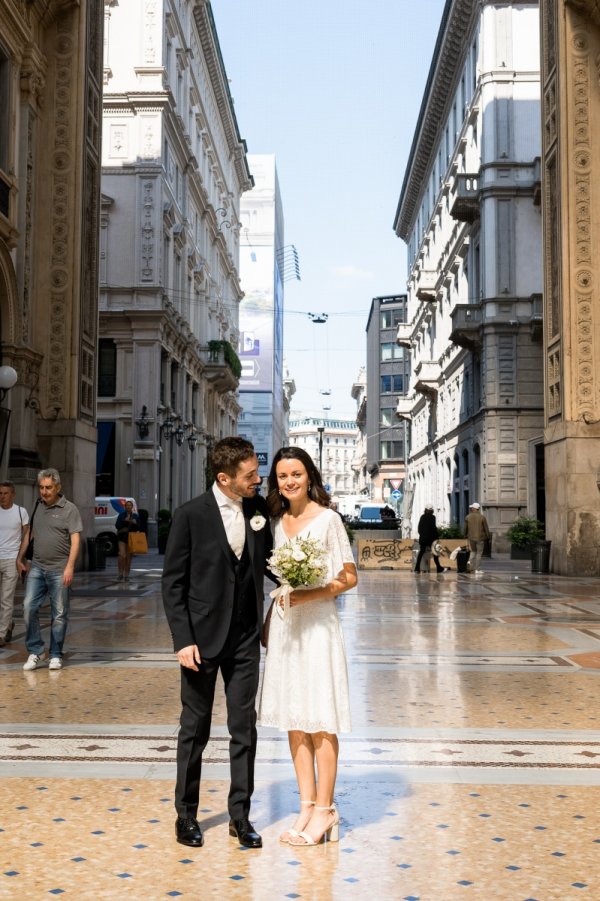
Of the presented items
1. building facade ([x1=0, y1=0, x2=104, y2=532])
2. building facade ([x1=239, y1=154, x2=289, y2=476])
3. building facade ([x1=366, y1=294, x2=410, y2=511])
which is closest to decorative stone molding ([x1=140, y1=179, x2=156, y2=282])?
building facade ([x1=0, y1=0, x2=104, y2=532])

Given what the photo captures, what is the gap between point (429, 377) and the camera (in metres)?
56.6

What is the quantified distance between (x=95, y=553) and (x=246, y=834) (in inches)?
877

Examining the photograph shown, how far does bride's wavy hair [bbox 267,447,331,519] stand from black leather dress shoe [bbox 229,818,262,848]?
141 centimetres

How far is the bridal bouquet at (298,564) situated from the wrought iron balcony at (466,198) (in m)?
37.9

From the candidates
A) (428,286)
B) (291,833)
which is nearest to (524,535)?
(291,833)

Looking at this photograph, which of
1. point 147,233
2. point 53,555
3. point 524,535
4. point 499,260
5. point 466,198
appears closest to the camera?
point 53,555

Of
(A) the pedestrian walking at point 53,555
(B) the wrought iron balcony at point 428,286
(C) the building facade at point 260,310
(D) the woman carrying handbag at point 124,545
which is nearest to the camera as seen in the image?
(A) the pedestrian walking at point 53,555

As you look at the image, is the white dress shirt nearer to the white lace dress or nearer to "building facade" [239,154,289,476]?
the white lace dress

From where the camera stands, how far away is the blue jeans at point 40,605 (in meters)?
10.2

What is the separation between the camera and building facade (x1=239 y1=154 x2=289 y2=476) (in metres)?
107

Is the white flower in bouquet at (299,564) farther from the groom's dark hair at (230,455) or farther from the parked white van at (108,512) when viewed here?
the parked white van at (108,512)

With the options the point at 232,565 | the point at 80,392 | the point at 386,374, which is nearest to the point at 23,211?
the point at 80,392

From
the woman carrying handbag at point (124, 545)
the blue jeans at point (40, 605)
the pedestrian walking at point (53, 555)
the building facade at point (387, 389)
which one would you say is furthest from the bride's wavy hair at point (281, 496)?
the building facade at point (387, 389)

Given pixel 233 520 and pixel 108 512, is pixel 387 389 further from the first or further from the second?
pixel 233 520
